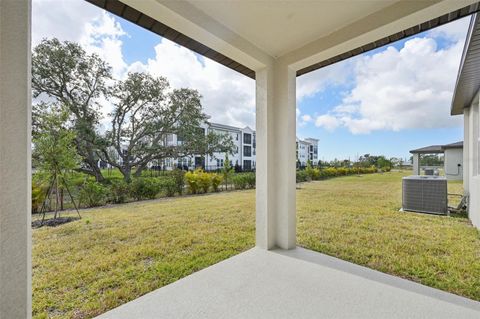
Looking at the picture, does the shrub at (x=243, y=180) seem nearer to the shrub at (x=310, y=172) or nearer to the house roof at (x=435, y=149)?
the shrub at (x=310, y=172)

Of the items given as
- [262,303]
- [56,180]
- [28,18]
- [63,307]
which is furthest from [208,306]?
[56,180]

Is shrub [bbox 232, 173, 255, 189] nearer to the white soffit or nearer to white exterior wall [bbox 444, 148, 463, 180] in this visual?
white exterior wall [bbox 444, 148, 463, 180]

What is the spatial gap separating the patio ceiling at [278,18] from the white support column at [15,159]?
0.77 meters

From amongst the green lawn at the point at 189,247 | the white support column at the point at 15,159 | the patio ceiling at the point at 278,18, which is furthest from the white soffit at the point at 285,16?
the green lawn at the point at 189,247

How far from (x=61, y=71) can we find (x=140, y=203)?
364cm

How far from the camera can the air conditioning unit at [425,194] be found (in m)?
4.56

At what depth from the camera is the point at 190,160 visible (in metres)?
6.98

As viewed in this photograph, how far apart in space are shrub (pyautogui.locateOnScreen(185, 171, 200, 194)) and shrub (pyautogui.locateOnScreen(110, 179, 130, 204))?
1796mm

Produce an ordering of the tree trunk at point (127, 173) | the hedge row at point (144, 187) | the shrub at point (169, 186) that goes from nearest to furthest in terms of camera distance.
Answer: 1. the hedge row at point (144, 187)
2. the tree trunk at point (127, 173)
3. the shrub at point (169, 186)

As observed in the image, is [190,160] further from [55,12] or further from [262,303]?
[262,303]

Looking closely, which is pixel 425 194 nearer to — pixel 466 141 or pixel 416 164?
pixel 416 164

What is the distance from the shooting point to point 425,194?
15.5ft

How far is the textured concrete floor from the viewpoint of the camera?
5.14 ft

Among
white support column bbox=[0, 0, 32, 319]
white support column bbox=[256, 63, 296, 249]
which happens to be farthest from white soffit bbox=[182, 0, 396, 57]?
white support column bbox=[0, 0, 32, 319]
